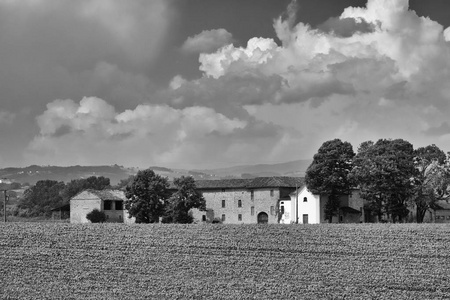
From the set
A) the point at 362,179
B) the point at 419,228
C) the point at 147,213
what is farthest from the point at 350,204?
the point at 419,228

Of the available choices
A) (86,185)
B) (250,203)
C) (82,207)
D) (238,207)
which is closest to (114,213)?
(82,207)

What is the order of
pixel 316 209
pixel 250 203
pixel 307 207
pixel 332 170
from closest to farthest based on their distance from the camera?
pixel 332 170 < pixel 316 209 < pixel 307 207 < pixel 250 203

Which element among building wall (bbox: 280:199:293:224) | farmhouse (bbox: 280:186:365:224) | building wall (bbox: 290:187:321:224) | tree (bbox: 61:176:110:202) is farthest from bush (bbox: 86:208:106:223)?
tree (bbox: 61:176:110:202)

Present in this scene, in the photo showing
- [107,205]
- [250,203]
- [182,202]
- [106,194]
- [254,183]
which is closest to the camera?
[182,202]

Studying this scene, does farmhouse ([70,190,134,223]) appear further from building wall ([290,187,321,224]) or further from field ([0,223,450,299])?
field ([0,223,450,299])

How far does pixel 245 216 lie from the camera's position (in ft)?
272

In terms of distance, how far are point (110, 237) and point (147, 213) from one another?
4352 centimetres

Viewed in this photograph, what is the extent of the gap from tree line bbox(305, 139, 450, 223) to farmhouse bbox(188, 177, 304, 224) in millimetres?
12434

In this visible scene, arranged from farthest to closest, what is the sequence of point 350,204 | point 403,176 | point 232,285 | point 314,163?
point 350,204 → point 314,163 → point 403,176 → point 232,285

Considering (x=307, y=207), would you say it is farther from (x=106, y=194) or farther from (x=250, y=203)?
(x=106, y=194)

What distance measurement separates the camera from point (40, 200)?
148 meters

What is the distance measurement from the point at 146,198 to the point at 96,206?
44.9ft

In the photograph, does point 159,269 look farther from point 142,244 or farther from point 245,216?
point 245,216

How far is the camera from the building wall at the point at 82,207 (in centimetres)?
8569
